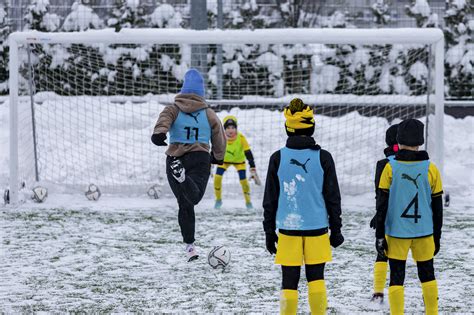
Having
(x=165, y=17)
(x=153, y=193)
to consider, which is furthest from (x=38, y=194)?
(x=165, y=17)

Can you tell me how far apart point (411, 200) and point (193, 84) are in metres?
3.05

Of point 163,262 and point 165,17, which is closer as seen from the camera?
point 163,262

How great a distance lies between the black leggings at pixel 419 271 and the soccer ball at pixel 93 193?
23.2 ft

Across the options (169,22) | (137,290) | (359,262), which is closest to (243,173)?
(359,262)

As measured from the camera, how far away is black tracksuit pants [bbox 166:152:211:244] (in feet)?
22.5

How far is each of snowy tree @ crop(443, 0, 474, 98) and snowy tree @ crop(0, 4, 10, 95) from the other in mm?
10100

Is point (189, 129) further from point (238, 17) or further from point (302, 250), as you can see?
point (238, 17)

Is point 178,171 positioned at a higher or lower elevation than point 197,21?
lower

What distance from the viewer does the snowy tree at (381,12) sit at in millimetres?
19250

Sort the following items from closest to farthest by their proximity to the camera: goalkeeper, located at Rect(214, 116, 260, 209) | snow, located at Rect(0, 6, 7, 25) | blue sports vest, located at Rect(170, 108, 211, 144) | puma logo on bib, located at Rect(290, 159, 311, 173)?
puma logo on bib, located at Rect(290, 159, 311, 173)
blue sports vest, located at Rect(170, 108, 211, 144)
goalkeeper, located at Rect(214, 116, 260, 209)
snow, located at Rect(0, 6, 7, 25)

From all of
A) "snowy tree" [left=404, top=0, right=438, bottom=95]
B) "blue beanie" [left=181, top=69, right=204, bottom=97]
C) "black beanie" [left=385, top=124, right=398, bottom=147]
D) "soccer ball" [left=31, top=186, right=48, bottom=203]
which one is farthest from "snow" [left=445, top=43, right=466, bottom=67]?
"black beanie" [left=385, top=124, right=398, bottom=147]

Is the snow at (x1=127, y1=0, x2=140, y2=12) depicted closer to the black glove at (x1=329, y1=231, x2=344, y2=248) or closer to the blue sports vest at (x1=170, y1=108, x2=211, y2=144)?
the blue sports vest at (x1=170, y1=108, x2=211, y2=144)

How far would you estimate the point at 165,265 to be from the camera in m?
6.91

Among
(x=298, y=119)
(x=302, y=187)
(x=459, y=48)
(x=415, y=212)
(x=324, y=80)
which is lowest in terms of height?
(x=415, y=212)
